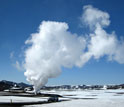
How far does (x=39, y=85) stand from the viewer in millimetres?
105562

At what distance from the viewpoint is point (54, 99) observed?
49.5 meters

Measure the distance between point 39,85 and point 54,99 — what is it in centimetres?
5748

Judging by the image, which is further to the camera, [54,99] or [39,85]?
[39,85]
